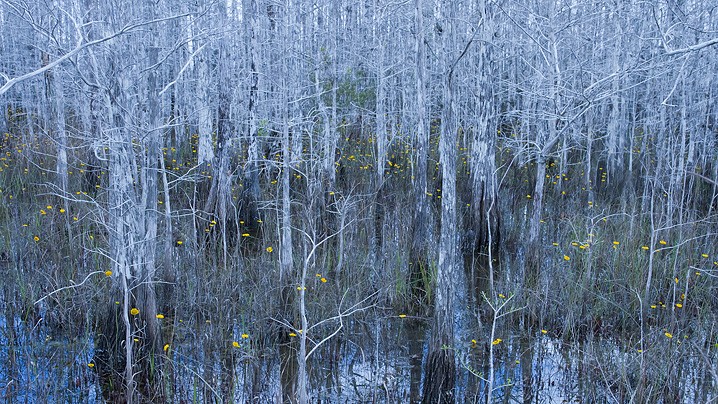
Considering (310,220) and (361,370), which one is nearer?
(361,370)

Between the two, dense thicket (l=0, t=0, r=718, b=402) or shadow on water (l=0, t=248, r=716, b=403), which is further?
shadow on water (l=0, t=248, r=716, b=403)

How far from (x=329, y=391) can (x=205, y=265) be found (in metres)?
2.57

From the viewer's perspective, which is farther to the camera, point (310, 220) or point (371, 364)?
point (310, 220)

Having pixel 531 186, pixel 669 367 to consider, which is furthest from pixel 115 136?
pixel 531 186

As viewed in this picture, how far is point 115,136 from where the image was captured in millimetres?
4277

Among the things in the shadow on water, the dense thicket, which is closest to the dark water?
the shadow on water

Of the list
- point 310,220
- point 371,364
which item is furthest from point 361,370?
point 310,220

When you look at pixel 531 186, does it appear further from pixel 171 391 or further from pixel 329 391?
pixel 171 391

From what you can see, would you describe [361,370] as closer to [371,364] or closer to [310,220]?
[371,364]

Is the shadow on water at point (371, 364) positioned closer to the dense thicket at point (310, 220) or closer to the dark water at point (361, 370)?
the dark water at point (361, 370)

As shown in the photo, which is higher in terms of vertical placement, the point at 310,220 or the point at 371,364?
the point at 310,220

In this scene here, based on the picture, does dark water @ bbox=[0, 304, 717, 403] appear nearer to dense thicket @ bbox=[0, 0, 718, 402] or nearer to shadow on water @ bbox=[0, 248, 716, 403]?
shadow on water @ bbox=[0, 248, 716, 403]

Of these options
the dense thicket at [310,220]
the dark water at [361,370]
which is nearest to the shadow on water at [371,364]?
the dark water at [361,370]

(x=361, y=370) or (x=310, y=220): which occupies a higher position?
(x=310, y=220)
